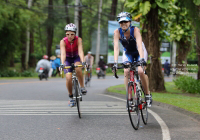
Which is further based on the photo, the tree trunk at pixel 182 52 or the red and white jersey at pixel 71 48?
the tree trunk at pixel 182 52

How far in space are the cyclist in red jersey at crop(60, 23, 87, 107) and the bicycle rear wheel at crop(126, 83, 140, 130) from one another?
2037mm

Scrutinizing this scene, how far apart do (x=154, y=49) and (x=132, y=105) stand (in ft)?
32.1

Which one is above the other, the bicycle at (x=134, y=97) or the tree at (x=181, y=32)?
the tree at (x=181, y=32)

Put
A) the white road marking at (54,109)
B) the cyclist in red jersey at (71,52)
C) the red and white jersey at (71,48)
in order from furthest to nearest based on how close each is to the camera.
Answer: the white road marking at (54,109), the red and white jersey at (71,48), the cyclist in red jersey at (71,52)

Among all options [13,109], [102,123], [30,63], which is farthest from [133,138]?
[30,63]

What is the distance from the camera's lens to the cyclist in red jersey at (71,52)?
9.05 meters

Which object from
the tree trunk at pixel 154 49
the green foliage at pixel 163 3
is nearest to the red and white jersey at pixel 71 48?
the green foliage at pixel 163 3

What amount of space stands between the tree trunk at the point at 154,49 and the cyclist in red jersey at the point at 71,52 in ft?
24.3

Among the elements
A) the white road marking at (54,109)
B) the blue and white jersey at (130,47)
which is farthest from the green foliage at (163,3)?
the blue and white jersey at (130,47)

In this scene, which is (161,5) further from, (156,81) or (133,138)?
(133,138)

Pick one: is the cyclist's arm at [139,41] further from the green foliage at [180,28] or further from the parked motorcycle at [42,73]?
the parked motorcycle at [42,73]

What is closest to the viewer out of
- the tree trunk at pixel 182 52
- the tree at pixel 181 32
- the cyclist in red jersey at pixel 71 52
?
the cyclist in red jersey at pixel 71 52

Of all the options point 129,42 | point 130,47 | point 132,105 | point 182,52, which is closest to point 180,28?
point 182,52

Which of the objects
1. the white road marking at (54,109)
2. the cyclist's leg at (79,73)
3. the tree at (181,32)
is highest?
the tree at (181,32)
